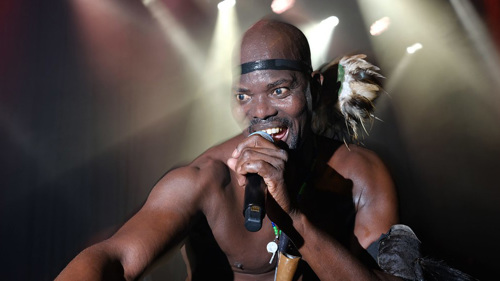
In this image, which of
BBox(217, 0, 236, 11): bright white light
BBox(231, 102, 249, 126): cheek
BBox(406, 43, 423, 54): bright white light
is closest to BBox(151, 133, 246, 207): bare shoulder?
BBox(231, 102, 249, 126): cheek

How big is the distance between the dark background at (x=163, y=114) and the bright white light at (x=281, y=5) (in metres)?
0.10

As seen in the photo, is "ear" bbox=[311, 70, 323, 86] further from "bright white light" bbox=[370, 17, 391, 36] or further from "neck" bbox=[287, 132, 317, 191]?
"bright white light" bbox=[370, 17, 391, 36]

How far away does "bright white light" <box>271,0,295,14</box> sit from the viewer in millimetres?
7180

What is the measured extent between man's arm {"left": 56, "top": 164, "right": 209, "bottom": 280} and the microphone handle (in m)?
0.59

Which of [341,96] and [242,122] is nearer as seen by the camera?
[242,122]

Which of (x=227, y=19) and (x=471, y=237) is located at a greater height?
(x=227, y=19)

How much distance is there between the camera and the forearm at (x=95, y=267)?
1327mm

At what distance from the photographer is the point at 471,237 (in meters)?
6.91

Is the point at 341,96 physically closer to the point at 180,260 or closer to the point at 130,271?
the point at 130,271

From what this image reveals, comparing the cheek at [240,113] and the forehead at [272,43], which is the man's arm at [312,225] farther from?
the forehead at [272,43]

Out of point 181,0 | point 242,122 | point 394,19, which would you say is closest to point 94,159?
point 181,0

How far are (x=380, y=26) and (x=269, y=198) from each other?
274 inches

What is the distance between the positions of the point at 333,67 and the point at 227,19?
4984 mm

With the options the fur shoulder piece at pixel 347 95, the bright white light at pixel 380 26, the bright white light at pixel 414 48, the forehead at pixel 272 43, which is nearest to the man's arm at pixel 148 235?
the forehead at pixel 272 43
